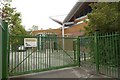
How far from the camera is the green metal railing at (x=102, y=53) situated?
28.5ft

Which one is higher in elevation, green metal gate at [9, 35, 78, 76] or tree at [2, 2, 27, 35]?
tree at [2, 2, 27, 35]

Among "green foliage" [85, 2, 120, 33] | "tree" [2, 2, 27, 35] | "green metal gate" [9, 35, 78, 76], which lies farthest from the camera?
"tree" [2, 2, 27, 35]

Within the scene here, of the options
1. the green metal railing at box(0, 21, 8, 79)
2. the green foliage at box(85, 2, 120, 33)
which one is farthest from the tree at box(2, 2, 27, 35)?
the green foliage at box(85, 2, 120, 33)

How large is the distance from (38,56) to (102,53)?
3121 mm

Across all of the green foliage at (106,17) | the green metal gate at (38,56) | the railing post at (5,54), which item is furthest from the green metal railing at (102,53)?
the railing post at (5,54)

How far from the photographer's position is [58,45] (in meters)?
11.9

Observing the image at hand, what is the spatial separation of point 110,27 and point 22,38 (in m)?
4.52

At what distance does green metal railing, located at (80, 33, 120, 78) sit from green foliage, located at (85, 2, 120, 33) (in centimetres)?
99

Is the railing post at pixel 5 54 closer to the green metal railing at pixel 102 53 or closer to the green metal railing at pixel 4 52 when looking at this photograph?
the green metal railing at pixel 4 52

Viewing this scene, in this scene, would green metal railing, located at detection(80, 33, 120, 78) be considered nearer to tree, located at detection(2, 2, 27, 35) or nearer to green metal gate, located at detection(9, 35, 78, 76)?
green metal gate, located at detection(9, 35, 78, 76)


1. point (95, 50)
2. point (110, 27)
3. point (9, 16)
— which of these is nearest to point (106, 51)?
point (95, 50)

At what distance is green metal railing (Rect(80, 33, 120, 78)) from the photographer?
870cm

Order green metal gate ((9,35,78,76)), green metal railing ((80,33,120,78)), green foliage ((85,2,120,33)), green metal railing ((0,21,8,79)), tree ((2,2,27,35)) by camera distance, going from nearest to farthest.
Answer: green metal railing ((0,21,8,79)) < green metal railing ((80,33,120,78)) < green metal gate ((9,35,78,76)) < green foliage ((85,2,120,33)) < tree ((2,2,27,35))

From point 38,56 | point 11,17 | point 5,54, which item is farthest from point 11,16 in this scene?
point 5,54
